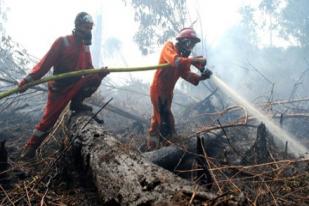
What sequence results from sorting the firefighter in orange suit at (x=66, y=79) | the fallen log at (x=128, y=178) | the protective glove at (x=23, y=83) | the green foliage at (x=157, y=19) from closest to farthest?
the fallen log at (x=128, y=178), the protective glove at (x=23, y=83), the firefighter in orange suit at (x=66, y=79), the green foliage at (x=157, y=19)

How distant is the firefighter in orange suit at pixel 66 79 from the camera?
446cm

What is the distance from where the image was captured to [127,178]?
2412 millimetres

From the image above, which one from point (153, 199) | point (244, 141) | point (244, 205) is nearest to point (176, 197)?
point (153, 199)

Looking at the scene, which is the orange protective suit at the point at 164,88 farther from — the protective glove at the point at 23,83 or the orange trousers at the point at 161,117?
the protective glove at the point at 23,83

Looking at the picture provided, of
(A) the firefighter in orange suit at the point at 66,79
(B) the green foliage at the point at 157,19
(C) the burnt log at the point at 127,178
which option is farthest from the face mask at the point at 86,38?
(B) the green foliage at the point at 157,19

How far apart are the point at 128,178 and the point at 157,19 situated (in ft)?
49.9

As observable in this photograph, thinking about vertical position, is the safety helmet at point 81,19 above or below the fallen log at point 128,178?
above

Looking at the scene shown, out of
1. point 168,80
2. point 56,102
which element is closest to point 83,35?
point 56,102

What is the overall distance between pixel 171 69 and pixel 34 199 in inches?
118

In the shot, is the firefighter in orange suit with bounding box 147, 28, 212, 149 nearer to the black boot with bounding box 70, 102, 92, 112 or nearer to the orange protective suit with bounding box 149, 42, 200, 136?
the orange protective suit with bounding box 149, 42, 200, 136

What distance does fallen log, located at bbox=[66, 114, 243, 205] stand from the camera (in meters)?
1.93

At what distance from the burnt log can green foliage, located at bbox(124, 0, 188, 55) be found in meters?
13.5

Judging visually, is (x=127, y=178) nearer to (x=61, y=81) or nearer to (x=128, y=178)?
(x=128, y=178)

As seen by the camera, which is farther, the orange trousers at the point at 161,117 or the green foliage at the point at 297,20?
the green foliage at the point at 297,20
